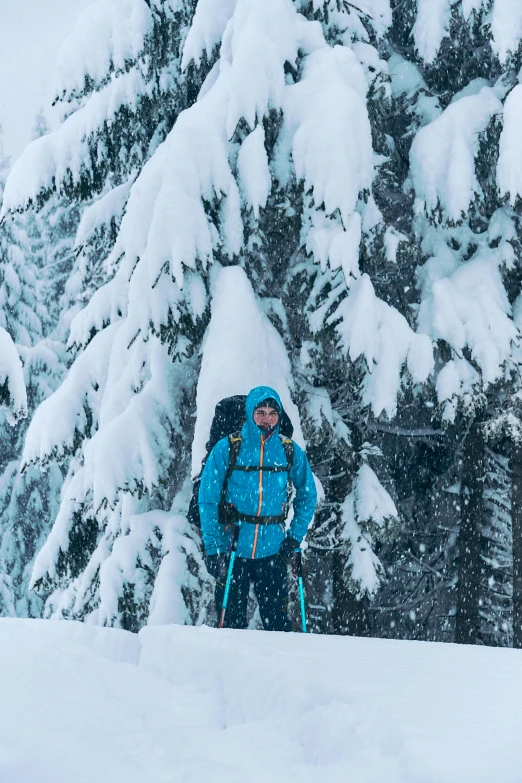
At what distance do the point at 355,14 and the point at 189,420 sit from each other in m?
4.46

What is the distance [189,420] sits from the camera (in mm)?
9016

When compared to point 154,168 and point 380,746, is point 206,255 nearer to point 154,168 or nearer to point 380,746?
point 154,168

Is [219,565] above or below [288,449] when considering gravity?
below

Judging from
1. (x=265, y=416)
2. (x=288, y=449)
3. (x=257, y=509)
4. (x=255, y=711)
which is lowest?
(x=255, y=711)

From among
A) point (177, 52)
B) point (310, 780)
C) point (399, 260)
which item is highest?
point (177, 52)

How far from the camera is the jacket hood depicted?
5.88 meters

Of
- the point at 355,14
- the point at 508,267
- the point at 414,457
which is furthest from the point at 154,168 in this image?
the point at 414,457

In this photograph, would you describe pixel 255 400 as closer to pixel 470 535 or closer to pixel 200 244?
pixel 200 244

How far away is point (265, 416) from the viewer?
234 inches

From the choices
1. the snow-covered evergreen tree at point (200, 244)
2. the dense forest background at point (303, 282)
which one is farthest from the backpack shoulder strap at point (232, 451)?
the snow-covered evergreen tree at point (200, 244)

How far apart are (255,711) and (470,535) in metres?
6.99

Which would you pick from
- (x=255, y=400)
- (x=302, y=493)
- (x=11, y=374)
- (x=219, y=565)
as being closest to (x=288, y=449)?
(x=302, y=493)

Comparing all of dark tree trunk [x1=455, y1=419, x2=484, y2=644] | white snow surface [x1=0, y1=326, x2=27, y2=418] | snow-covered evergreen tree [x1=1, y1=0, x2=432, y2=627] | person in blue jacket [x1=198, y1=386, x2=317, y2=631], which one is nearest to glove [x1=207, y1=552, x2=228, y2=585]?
person in blue jacket [x1=198, y1=386, x2=317, y2=631]

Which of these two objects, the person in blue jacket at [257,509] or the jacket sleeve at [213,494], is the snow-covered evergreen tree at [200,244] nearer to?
the person in blue jacket at [257,509]
